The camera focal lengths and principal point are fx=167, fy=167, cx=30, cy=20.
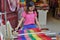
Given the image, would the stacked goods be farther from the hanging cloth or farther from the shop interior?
the hanging cloth

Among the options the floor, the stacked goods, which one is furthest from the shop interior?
the stacked goods

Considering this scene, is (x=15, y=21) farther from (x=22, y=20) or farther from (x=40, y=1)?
(x=40, y=1)

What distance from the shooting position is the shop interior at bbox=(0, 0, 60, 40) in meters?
2.71

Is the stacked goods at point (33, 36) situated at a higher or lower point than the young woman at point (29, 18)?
lower

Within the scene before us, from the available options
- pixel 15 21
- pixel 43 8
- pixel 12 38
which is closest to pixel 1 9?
pixel 15 21

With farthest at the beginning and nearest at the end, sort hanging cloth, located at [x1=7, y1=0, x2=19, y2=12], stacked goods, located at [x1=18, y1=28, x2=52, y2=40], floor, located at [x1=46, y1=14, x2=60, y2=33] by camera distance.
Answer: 1. floor, located at [x1=46, y1=14, x2=60, y2=33]
2. hanging cloth, located at [x1=7, y1=0, x2=19, y2=12]
3. stacked goods, located at [x1=18, y1=28, x2=52, y2=40]

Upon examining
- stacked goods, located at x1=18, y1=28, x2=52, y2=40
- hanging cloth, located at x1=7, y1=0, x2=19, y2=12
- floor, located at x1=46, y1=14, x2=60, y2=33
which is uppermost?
hanging cloth, located at x1=7, y1=0, x2=19, y2=12

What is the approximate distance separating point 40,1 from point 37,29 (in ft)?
1.63

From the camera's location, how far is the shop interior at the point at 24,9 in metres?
2.71

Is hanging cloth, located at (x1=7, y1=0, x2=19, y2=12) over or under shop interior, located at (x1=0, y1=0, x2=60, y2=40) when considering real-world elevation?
over

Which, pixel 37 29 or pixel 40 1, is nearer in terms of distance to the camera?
pixel 40 1

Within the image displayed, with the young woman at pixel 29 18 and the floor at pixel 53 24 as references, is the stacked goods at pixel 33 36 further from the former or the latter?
the floor at pixel 53 24

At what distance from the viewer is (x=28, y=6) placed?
2.72 meters

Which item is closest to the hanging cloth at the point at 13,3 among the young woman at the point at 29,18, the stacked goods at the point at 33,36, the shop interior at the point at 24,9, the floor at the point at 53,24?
the shop interior at the point at 24,9
